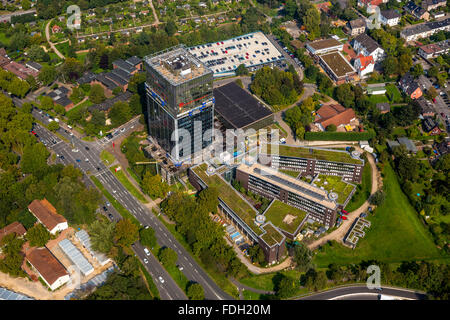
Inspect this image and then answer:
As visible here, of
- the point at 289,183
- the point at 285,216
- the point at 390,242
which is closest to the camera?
the point at 390,242

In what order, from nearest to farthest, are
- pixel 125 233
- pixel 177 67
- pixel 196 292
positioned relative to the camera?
pixel 196 292, pixel 125 233, pixel 177 67

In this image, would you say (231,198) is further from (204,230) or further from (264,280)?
(264,280)

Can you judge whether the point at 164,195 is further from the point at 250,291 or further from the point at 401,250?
the point at 401,250

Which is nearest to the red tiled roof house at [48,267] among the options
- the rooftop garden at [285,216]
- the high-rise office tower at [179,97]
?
the high-rise office tower at [179,97]

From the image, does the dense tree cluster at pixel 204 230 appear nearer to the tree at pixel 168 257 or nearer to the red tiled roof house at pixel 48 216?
the tree at pixel 168 257

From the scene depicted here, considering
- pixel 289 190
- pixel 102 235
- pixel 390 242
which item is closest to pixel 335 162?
pixel 289 190

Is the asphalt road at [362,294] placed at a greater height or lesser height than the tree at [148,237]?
lesser
